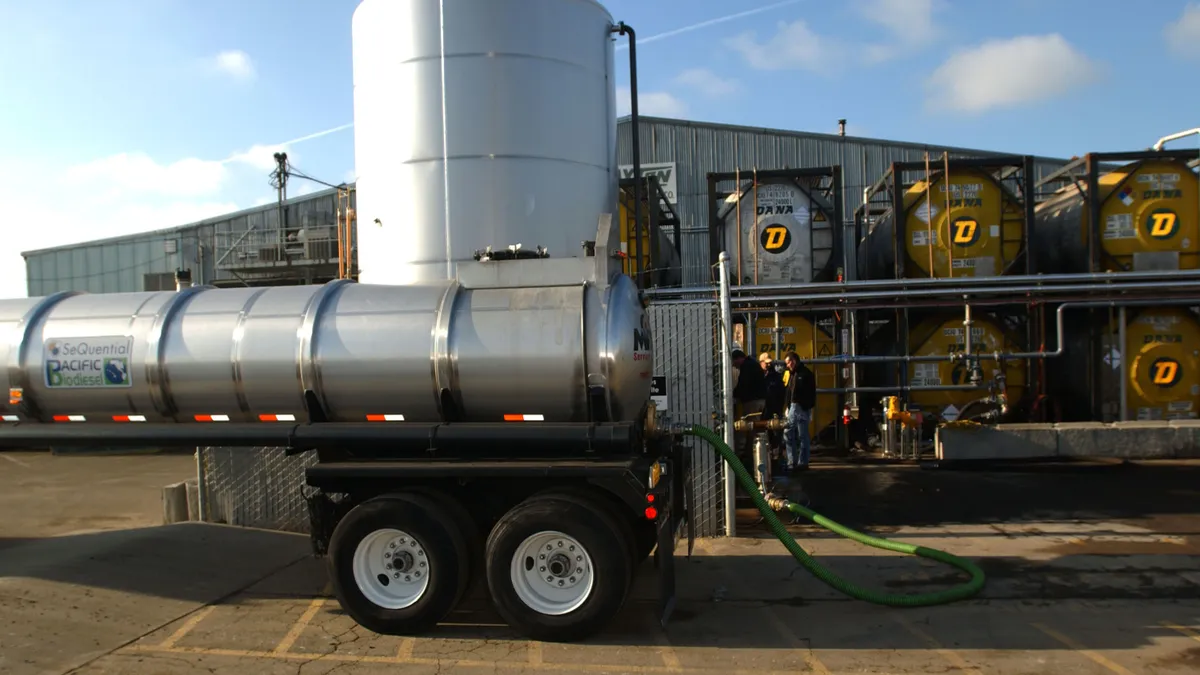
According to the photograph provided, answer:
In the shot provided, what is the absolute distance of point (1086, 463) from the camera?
11961 millimetres

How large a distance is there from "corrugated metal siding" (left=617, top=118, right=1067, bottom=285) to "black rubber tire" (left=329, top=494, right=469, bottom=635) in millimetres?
16701

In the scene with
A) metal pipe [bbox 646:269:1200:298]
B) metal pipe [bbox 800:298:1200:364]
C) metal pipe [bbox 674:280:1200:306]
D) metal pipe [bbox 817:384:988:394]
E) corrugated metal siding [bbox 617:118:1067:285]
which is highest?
corrugated metal siding [bbox 617:118:1067:285]

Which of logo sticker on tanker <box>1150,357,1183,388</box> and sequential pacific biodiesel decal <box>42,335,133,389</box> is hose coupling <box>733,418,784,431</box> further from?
logo sticker on tanker <box>1150,357,1183,388</box>

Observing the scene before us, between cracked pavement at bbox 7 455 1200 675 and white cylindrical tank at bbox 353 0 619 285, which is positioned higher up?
white cylindrical tank at bbox 353 0 619 285

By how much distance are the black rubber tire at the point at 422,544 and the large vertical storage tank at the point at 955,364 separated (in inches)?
356

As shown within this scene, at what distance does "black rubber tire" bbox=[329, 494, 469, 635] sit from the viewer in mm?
5477

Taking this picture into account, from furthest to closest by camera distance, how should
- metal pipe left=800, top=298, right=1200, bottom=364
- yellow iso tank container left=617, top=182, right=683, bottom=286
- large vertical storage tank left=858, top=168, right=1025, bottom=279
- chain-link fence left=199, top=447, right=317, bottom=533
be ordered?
large vertical storage tank left=858, top=168, right=1025, bottom=279
metal pipe left=800, top=298, right=1200, bottom=364
yellow iso tank container left=617, top=182, right=683, bottom=286
chain-link fence left=199, top=447, right=317, bottom=533

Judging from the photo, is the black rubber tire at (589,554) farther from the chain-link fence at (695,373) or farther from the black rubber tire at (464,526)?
the chain-link fence at (695,373)

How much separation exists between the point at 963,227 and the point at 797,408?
14.5 ft

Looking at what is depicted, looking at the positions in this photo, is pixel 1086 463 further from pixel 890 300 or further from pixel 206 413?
pixel 206 413

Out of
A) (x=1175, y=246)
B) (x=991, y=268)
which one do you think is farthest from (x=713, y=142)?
(x=1175, y=246)

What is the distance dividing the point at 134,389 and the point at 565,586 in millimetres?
3632

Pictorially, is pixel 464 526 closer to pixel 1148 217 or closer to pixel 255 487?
pixel 255 487

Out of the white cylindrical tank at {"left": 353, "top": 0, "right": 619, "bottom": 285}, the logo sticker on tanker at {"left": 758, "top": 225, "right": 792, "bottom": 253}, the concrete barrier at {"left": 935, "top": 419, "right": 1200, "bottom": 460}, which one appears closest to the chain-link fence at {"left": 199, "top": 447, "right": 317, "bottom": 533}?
the white cylindrical tank at {"left": 353, "top": 0, "right": 619, "bottom": 285}
